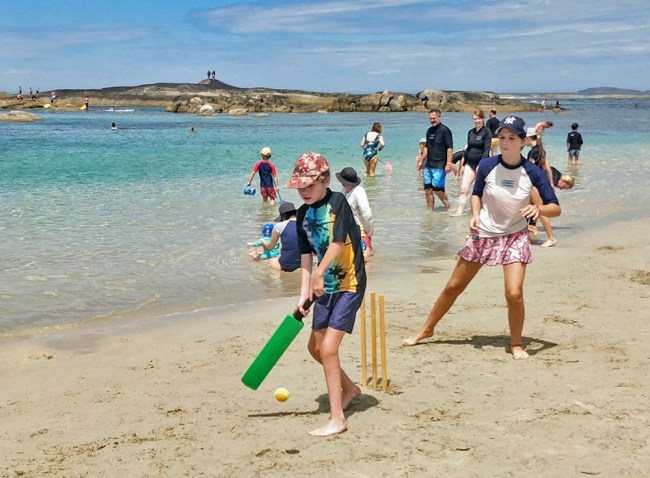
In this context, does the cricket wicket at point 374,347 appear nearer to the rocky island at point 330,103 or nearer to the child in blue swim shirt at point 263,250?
the child in blue swim shirt at point 263,250

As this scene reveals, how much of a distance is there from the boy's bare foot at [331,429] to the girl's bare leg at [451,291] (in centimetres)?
220

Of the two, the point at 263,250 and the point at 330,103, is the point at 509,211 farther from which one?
the point at 330,103

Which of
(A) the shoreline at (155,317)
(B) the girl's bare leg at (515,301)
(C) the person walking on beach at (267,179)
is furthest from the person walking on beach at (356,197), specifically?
(C) the person walking on beach at (267,179)

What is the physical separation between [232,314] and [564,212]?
10257mm

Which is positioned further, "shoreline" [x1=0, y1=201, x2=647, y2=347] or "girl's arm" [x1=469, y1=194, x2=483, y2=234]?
"shoreline" [x1=0, y1=201, x2=647, y2=347]

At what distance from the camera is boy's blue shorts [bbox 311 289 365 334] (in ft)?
17.3

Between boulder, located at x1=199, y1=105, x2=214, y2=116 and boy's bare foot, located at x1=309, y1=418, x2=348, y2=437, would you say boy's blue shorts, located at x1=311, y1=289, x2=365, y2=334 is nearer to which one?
boy's bare foot, located at x1=309, y1=418, x2=348, y2=437

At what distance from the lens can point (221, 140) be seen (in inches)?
1861

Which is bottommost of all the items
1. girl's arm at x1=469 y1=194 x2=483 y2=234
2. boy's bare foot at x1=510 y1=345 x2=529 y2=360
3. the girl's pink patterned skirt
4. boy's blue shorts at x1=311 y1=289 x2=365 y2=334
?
boy's bare foot at x1=510 y1=345 x2=529 y2=360

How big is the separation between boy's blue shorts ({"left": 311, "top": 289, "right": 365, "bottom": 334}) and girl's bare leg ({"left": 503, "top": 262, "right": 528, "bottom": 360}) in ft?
6.21

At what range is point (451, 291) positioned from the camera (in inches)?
283

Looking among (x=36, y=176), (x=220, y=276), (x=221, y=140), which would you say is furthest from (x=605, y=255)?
(x=221, y=140)

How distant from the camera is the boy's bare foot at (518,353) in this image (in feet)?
22.4

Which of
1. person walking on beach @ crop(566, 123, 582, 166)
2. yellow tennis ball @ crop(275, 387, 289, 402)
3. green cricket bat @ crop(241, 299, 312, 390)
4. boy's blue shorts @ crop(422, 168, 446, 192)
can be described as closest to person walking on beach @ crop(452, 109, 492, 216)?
boy's blue shorts @ crop(422, 168, 446, 192)
